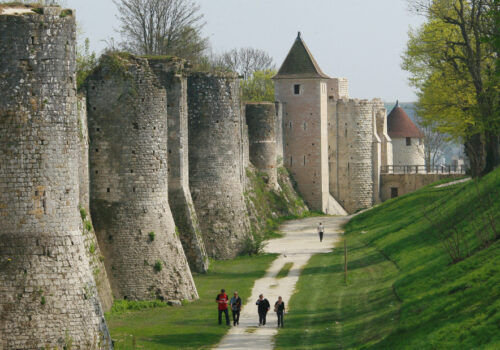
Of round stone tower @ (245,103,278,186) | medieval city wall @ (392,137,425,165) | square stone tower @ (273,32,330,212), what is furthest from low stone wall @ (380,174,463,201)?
round stone tower @ (245,103,278,186)

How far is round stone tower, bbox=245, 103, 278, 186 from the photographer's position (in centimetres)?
5903

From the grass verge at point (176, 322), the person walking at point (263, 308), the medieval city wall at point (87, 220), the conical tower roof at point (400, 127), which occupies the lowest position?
the grass verge at point (176, 322)

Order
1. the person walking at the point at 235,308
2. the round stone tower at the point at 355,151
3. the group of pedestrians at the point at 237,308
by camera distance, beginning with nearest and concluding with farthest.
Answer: the group of pedestrians at the point at 237,308 < the person walking at the point at 235,308 < the round stone tower at the point at 355,151

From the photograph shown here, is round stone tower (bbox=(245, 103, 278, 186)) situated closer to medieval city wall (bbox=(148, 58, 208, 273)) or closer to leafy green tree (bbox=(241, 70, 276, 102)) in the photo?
medieval city wall (bbox=(148, 58, 208, 273))

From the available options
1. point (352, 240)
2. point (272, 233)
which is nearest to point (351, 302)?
point (352, 240)

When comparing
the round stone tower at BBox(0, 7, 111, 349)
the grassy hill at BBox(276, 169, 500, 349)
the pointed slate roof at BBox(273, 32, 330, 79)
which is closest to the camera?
the round stone tower at BBox(0, 7, 111, 349)

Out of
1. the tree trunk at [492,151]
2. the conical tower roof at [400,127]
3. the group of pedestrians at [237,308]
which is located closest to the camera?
the group of pedestrians at [237,308]

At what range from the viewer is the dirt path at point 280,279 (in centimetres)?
2492

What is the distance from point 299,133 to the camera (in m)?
67.6

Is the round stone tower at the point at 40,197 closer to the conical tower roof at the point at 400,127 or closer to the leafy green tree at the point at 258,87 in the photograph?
the conical tower roof at the point at 400,127

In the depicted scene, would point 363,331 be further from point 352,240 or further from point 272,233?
point 272,233

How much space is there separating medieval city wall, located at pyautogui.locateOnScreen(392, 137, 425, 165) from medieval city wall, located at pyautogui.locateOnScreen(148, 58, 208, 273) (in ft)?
169

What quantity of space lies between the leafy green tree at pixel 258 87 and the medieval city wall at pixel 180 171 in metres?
57.6

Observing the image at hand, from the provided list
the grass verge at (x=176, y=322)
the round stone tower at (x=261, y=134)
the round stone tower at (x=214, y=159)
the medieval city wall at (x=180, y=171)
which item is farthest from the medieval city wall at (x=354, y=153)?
the grass verge at (x=176, y=322)
